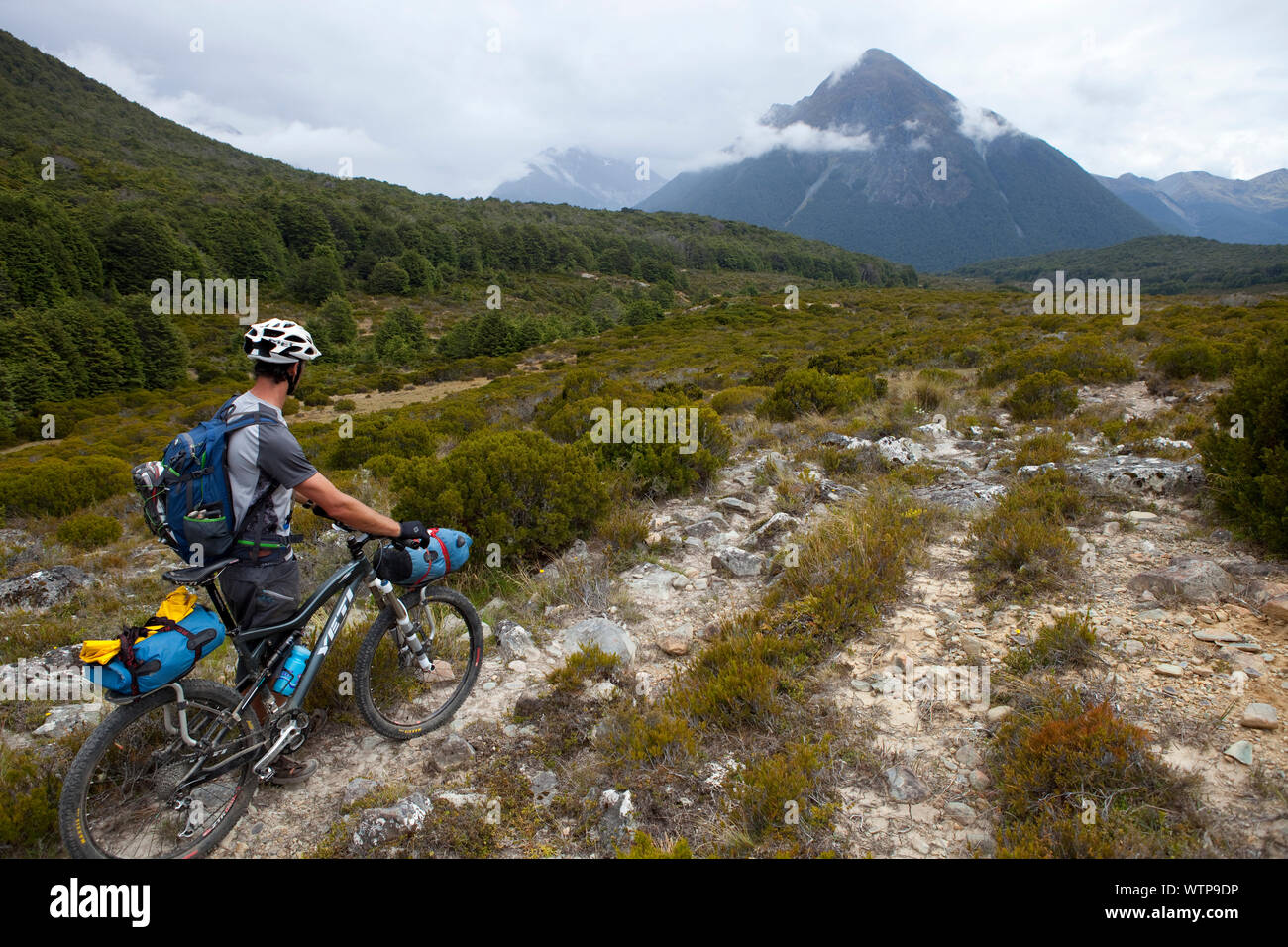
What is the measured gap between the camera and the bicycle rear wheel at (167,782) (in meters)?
2.60

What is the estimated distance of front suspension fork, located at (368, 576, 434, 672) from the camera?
330 centimetres

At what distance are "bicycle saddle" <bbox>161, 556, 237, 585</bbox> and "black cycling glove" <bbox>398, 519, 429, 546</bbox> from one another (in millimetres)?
742

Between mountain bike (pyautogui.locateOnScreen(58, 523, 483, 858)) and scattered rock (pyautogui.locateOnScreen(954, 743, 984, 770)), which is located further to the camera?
scattered rock (pyautogui.locateOnScreen(954, 743, 984, 770))

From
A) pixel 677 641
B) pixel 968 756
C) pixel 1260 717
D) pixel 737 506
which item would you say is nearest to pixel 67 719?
pixel 677 641

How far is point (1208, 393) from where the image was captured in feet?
30.4

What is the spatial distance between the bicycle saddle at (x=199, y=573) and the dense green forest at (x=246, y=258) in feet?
112

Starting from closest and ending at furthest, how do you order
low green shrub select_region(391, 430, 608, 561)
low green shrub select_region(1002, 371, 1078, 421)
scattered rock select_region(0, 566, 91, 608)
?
low green shrub select_region(391, 430, 608, 561) < scattered rock select_region(0, 566, 91, 608) < low green shrub select_region(1002, 371, 1078, 421)

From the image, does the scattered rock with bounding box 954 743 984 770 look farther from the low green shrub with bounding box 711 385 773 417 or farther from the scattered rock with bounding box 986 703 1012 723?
the low green shrub with bounding box 711 385 773 417

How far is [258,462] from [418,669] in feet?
6.13

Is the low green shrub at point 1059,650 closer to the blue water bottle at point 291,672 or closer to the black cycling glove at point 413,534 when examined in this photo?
the black cycling glove at point 413,534

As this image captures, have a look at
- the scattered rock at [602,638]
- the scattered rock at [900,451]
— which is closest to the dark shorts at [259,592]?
the scattered rock at [602,638]

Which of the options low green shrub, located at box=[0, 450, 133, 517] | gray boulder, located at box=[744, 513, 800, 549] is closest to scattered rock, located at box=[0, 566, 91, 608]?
low green shrub, located at box=[0, 450, 133, 517]
